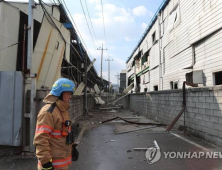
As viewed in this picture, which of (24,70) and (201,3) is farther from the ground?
(201,3)

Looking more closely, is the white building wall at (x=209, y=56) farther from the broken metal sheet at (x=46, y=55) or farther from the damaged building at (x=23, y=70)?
the broken metal sheet at (x=46, y=55)

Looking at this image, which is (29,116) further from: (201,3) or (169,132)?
(201,3)

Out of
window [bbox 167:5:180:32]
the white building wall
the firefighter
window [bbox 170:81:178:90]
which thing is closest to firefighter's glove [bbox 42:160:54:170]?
the firefighter

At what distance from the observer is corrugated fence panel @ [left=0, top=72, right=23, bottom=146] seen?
15.4ft

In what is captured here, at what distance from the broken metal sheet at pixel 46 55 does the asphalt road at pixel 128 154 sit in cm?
245

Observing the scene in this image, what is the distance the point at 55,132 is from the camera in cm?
241

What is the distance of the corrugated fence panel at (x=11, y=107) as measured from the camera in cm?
469

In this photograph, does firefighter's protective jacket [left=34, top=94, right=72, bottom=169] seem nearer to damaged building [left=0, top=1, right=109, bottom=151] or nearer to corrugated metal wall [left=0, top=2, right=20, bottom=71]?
damaged building [left=0, top=1, right=109, bottom=151]

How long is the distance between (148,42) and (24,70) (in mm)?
17993

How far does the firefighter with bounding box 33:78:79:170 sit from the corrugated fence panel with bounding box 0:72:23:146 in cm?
265

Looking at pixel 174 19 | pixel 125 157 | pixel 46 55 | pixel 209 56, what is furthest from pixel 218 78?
pixel 46 55

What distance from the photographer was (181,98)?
815cm

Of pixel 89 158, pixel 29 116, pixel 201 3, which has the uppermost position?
pixel 201 3

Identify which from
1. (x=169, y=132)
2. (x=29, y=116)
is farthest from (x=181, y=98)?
(x=29, y=116)
